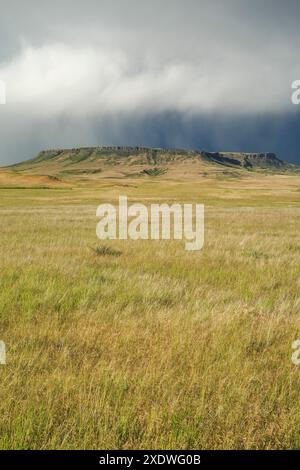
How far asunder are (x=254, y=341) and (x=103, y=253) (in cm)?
957

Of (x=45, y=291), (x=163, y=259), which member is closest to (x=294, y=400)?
(x=45, y=291)

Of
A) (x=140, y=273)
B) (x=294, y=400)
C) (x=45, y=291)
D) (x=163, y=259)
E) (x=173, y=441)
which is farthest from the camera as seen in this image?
(x=163, y=259)

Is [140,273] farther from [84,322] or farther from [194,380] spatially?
[194,380]

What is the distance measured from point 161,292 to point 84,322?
8.05 ft

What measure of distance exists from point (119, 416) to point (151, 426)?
0.35 m

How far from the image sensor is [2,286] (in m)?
8.37

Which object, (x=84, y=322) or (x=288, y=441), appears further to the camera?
(x=84, y=322)

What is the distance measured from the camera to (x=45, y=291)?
8.09 m

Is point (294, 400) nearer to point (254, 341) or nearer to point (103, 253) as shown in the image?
point (254, 341)

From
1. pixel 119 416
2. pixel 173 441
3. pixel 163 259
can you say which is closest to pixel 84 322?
pixel 119 416

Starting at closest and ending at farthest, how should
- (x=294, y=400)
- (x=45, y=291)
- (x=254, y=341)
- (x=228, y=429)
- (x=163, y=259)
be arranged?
(x=228, y=429), (x=294, y=400), (x=254, y=341), (x=45, y=291), (x=163, y=259)

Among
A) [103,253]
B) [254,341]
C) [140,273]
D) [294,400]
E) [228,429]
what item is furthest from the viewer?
[103,253]

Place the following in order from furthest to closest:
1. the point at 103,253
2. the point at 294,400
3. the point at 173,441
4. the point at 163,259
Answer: the point at 103,253
the point at 163,259
the point at 294,400
the point at 173,441

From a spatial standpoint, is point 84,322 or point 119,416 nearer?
point 119,416
